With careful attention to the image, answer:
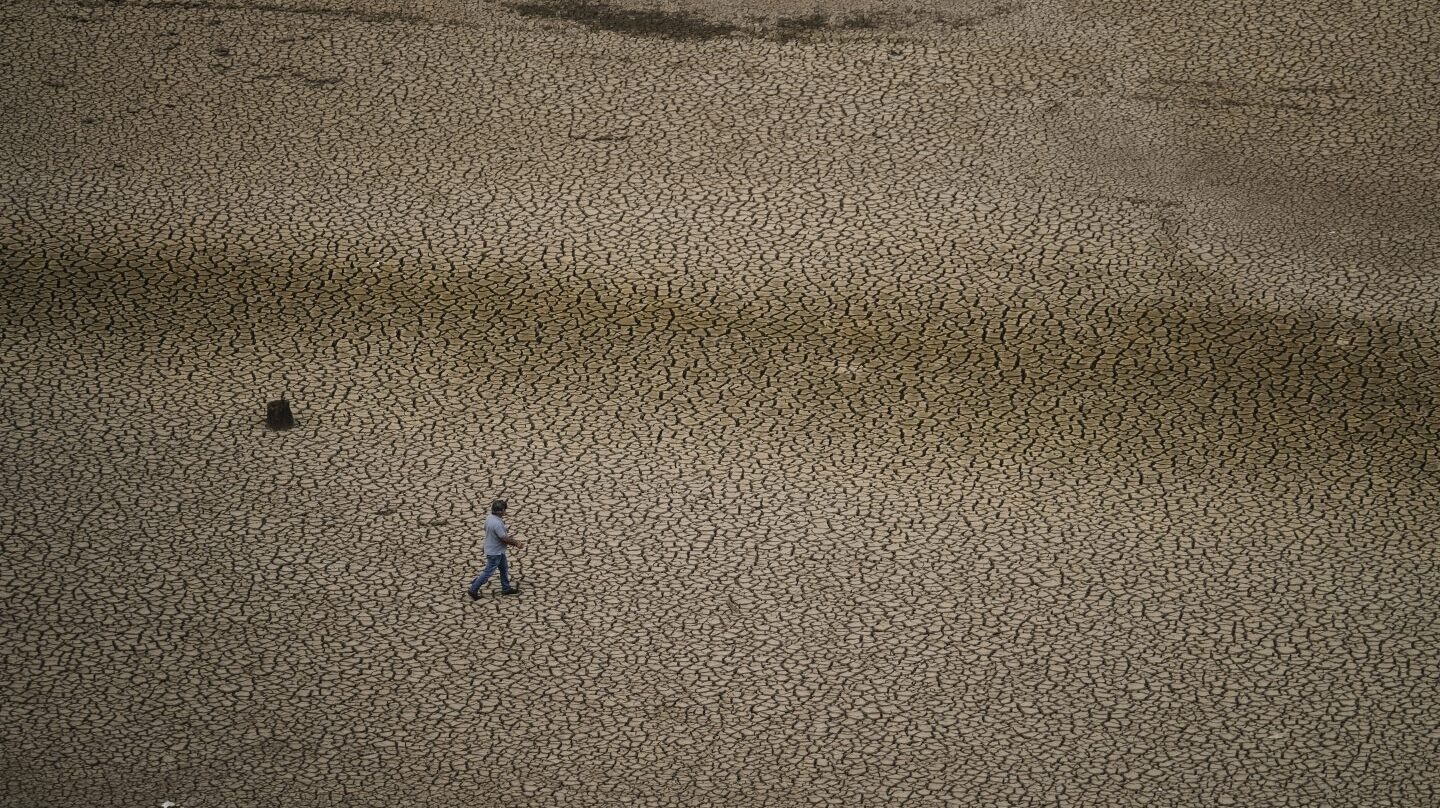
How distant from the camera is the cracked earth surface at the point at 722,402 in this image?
777cm

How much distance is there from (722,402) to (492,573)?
238cm

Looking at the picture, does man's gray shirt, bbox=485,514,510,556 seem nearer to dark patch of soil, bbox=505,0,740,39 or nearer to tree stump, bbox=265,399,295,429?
tree stump, bbox=265,399,295,429

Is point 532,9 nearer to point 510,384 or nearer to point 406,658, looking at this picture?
Result: point 510,384

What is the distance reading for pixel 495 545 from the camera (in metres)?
8.44

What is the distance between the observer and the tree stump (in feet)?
32.3

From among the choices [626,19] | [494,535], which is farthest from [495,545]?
[626,19]

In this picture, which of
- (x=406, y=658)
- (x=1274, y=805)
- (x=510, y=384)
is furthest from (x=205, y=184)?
(x=1274, y=805)

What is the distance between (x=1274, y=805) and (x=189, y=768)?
17.9ft

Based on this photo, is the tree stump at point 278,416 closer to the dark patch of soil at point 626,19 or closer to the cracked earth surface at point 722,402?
the cracked earth surface at point 722,402

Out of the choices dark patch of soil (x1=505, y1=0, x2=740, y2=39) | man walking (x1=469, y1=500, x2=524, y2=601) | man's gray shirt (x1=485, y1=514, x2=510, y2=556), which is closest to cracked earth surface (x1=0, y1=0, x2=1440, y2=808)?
dark patch of soil (x1=505, y1=0, x2=740, y2=39)

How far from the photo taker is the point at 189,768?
24.2 ft

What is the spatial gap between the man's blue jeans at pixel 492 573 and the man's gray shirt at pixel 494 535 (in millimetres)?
34

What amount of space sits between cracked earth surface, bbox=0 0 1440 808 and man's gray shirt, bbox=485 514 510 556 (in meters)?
0.37

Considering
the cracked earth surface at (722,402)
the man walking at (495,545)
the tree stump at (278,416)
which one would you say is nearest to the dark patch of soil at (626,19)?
the cracked earth surface at (722,402)
